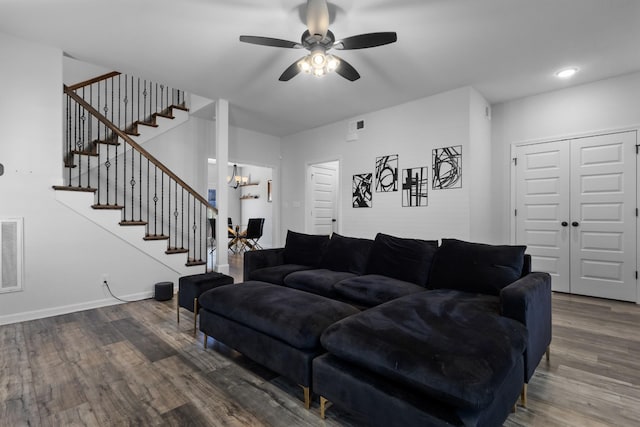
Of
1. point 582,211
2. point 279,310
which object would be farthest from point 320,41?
point 582,211

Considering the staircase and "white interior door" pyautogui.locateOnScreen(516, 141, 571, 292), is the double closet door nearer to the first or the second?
"white interior door" pyautogui.locateOnScreen(516, 141, 571, 292)


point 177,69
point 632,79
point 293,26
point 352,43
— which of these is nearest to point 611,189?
point 632,79

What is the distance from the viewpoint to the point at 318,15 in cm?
239

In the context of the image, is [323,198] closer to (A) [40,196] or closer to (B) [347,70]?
(B) [347,70]

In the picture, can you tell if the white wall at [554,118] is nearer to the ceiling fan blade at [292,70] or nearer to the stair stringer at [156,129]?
the ceiling fan blade at [292,70]

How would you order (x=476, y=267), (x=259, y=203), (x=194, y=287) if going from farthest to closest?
1. (x=259, y=203)
2. (x=194, y=287)
3. (x=476, y=267)

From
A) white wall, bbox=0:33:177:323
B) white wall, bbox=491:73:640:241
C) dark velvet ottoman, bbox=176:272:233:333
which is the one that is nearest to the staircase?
white wall, bbox=0:33:177:323

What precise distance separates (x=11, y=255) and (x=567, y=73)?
6535mm

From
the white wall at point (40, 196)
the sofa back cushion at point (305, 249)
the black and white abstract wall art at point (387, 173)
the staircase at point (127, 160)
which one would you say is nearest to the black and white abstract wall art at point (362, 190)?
the black and white abstract wall art at point (387, 173)

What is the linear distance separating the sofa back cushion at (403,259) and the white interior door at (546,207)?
98.2 inches

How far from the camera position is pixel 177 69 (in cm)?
371

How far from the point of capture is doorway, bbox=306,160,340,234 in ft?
20.8

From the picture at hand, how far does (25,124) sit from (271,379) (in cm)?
355

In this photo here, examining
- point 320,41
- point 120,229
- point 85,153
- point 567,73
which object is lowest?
point 120,229
